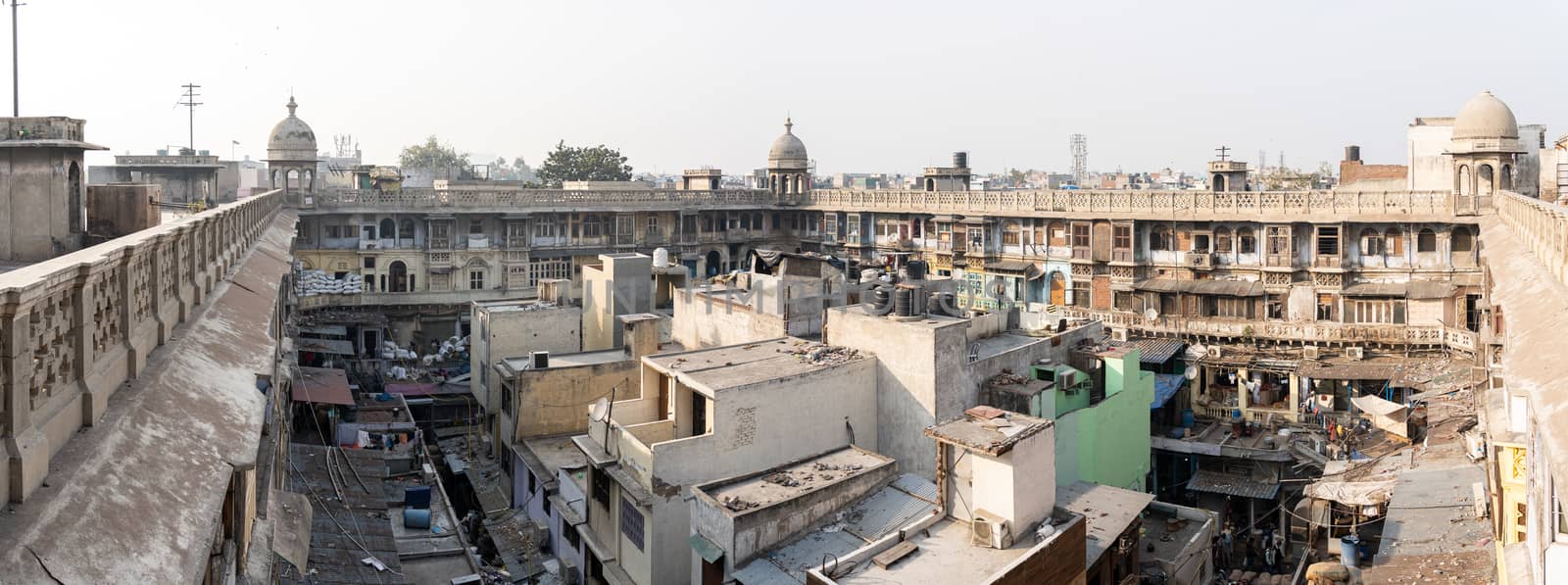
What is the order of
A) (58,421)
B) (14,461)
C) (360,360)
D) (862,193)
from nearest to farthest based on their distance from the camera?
1. (14,461)
2. (58,421)
3. (360,360)
4. (862,193)

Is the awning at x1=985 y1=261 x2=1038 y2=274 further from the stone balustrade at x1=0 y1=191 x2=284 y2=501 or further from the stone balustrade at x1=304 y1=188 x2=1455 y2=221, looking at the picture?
the stone balustrade at x1=0 y1=191 x2=284 y2=501

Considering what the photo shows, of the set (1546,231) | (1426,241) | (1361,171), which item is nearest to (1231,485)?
(1426,241)

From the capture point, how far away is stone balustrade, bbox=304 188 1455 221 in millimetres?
36875

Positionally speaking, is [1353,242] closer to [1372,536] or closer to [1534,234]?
[1372,536]

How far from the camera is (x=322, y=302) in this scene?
4256 centimetres

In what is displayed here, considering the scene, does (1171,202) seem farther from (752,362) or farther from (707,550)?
(707,550)

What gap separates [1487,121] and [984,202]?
18034 mm

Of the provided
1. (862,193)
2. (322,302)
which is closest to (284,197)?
(322,302)

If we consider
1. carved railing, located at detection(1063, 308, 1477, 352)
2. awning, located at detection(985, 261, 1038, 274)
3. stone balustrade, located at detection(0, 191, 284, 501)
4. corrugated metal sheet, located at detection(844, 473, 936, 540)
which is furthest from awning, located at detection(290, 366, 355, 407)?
awning, located at detection(985, 261, 1038, 274)

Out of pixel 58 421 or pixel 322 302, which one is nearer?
pixel 58 421

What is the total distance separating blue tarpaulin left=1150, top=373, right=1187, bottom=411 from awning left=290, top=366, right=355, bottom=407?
22.4m

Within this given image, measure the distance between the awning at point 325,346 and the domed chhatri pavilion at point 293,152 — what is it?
8110mm

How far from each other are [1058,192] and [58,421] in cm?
4153

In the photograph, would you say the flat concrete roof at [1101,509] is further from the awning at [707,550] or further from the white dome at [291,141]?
the white dome at [291,141]
